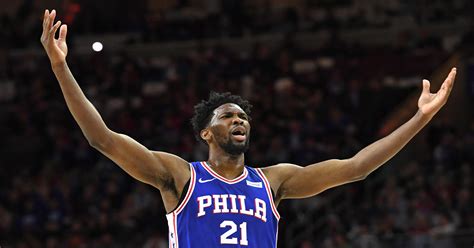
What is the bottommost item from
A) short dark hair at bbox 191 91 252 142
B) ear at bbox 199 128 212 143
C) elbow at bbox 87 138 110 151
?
elbow at bbox 87 138 110 151

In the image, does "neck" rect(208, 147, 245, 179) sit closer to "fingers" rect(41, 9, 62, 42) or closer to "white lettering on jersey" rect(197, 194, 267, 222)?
"white lettering on jersey" rect(197, 194, 267, 222)

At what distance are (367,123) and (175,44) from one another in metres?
6.57

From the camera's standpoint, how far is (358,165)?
6.82 metres

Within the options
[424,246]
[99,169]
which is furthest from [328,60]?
[424,246]

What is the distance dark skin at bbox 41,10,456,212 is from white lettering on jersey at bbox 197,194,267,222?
0.64 feet

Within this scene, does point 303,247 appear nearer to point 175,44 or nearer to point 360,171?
point 360,171

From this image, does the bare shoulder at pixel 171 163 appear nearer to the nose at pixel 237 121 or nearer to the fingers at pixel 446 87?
the nose at pixel 237 121

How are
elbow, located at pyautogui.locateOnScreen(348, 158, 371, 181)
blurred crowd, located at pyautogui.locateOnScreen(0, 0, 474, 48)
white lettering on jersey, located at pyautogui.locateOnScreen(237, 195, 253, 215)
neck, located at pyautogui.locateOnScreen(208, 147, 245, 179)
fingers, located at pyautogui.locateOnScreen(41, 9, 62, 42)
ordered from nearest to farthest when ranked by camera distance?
1. fingers, located at pyautogui.locateOnScreen(41, 9, 62, 42)
2. white lettering on jersey, located at pyautogui.locateOnScreen(237, 195, 253, 215)
3. elbow, located at pyautogui.locateOnScreen(348, 158, 371, 181)
4. neck, located at pyautogui.locateOnScreen(208, 147, 245, 179)
5. blurred crowd, located at pyautogui.locateOnScreen(0, 0, 474, 48)

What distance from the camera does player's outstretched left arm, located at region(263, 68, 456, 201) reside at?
6570mm

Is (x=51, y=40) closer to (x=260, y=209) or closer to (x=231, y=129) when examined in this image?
(x=231, y=129)

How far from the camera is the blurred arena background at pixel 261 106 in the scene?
52.4 ft

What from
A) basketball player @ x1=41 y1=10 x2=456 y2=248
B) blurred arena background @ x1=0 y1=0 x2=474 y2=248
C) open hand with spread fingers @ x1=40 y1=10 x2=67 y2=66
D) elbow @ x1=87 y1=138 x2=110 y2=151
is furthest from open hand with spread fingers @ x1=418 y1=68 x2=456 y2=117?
blurred arena background @ x1=0 y1=0 x2=474 y2=248

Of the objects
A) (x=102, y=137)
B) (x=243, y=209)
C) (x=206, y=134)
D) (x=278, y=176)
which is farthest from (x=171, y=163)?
(x=278, y=176)

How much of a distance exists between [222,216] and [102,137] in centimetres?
98
